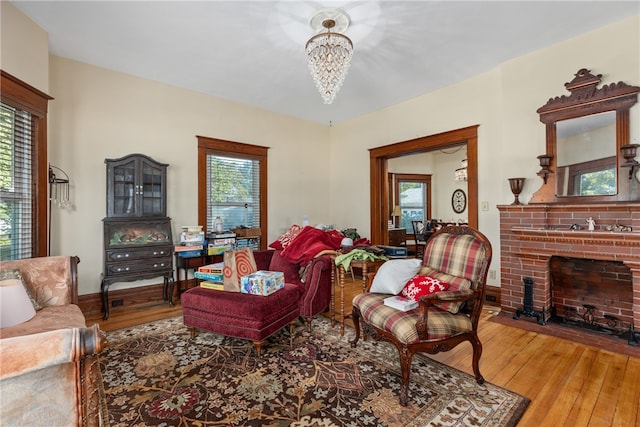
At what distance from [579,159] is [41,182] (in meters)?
5.56

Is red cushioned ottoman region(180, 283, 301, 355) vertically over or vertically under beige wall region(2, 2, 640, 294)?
under

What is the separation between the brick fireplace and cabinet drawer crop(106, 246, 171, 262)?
168 inches

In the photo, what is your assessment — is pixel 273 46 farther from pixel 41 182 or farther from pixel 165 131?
pixel 41 182

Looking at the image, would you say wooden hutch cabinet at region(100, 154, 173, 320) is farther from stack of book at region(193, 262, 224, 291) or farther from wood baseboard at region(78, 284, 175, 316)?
stack of book at region(193, 262, 224, 291)

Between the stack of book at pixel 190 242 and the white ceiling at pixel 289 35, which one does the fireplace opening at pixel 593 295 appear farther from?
the stack of book at pixel 190 242

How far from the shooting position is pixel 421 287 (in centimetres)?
222

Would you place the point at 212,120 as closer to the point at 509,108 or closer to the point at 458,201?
the point at 509,108

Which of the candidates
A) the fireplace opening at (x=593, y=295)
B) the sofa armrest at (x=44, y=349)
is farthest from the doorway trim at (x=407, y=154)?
the sofa armrest at (x=44, y=349)

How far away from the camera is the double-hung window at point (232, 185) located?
4457 millimetres

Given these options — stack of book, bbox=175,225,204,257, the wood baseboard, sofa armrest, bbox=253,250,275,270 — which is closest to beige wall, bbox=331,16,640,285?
sofa armrest, bbox=253,250,275,270

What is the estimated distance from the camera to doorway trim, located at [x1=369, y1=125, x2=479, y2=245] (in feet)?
13.0

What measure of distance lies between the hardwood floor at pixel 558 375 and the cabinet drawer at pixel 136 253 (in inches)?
30.1

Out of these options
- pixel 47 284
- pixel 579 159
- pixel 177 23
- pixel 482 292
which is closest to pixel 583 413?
pixel 482 292

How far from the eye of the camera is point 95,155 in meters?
3.56
